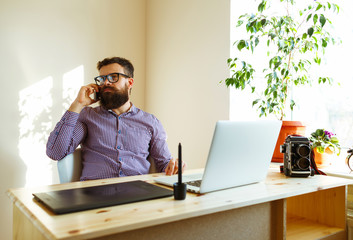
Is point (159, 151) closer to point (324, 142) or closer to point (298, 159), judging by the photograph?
point (298, 159)

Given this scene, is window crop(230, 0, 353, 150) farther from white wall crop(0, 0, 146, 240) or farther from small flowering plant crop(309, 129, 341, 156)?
white wall crop(0, 0, 146, 240)

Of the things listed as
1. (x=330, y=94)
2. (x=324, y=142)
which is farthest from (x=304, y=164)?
(x=330, y=94)

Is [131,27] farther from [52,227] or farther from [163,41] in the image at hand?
[52,227]

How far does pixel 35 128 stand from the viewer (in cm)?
276

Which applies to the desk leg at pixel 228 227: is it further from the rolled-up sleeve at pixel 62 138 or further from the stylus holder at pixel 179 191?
the rolled-up sleeve at pixel 62 138

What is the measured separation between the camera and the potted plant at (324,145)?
6.76ft

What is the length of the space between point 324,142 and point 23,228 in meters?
1.82

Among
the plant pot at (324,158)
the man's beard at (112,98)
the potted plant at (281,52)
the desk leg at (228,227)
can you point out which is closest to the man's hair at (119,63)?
the man's beard at (112,98)

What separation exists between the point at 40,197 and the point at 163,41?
8.24ft

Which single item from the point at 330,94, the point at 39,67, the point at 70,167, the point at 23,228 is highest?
the point at 39,67

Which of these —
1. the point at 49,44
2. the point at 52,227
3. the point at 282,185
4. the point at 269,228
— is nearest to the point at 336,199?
the point at 282,185

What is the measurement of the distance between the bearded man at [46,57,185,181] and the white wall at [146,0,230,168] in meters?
0.77

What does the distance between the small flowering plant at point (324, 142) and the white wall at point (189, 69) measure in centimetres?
73

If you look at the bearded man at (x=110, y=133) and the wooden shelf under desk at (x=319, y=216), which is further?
the bearded man at (x=110, y=133)
